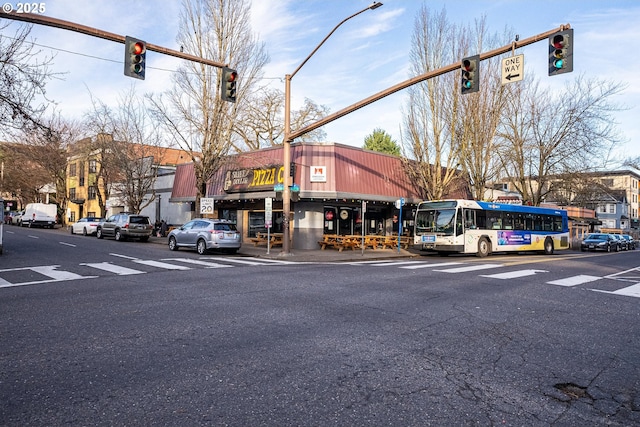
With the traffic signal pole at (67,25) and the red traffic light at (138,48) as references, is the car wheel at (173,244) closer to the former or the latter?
the traffic signal pole at (67,25)

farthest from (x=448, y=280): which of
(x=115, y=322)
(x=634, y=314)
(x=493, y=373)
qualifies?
(x=115, y=322)

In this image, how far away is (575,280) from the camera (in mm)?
12211

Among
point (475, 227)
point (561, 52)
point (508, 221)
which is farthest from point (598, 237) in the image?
point (561, 52)

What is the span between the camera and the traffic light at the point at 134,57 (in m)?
11.6

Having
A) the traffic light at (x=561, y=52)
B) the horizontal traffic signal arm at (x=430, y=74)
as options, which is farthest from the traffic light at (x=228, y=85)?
the traffic light at (x=561, y=52)

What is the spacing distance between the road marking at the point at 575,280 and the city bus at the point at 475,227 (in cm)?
825

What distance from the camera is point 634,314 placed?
7.66 meters

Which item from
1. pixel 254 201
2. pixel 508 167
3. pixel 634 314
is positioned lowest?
pixel 634 314

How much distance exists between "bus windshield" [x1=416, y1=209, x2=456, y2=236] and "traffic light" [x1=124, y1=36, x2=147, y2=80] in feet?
51.3

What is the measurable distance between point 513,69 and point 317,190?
13.3m

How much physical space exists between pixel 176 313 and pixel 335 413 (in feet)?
14.0

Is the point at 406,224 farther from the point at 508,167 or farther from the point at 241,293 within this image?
the point at 241,293

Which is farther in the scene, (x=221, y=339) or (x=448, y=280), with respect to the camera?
(x=448, y=280)

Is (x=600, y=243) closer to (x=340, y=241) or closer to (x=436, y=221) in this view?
(x=436, y=221)
